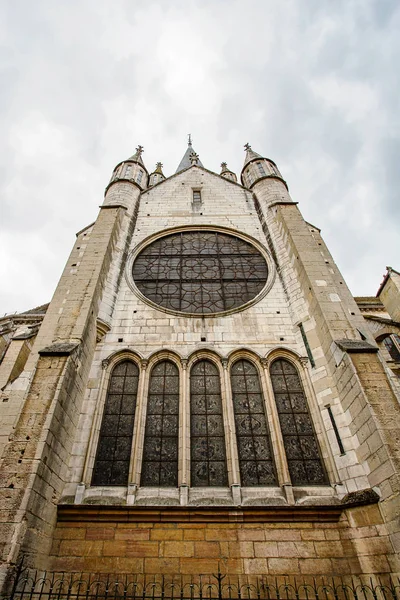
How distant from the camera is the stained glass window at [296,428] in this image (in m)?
5.93

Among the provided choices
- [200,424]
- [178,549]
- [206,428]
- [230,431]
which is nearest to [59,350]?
[200,424]

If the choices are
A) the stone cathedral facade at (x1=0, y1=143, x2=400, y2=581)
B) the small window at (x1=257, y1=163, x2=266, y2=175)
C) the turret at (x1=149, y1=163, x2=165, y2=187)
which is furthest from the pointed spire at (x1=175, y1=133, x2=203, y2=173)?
the stone cathedral facade at (x1=0, y1=143, x2=400, y2=581)

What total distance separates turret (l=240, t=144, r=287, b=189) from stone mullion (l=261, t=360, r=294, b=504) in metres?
8.24

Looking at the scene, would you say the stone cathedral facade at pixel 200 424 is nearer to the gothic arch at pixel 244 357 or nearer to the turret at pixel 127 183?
the gothic arch at pixel 244 357

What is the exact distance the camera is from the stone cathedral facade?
194 inches

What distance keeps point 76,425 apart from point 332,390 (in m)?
4.81

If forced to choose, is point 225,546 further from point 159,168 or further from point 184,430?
point 159,168

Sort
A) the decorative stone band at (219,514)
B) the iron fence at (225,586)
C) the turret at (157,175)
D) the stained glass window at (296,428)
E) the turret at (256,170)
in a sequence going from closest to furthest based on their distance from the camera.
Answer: the iron fence at (225,586) → the decorative stone band at (219,514) → the stained glass window at (296,428) → the turret at (256,170) → the turret at (157,175)

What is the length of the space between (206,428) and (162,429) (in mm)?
824

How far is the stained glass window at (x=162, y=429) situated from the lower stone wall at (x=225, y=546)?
74 centimetres

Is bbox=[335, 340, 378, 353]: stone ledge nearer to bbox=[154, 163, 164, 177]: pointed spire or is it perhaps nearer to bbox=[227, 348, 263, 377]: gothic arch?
bbox=[227, 348, 263, 377]: gothic arch

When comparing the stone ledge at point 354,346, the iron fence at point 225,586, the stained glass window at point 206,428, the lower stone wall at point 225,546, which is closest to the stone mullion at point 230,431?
the stained glass window at point 206,428

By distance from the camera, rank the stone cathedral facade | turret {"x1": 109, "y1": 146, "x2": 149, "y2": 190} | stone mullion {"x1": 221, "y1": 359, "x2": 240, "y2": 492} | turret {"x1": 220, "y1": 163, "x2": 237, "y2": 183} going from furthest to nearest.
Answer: turret {"x1": 220, "y1": 163, "x2": 237, "y2": 183}
turret {"x1": 109, "y1": 146, "x2": 149, "y2": 190}
stone mullion {"x1": 221, "y1": 359, "x2": 240, "y2": 492}
the stone cathedral facade

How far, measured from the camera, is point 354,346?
635 centimetres
